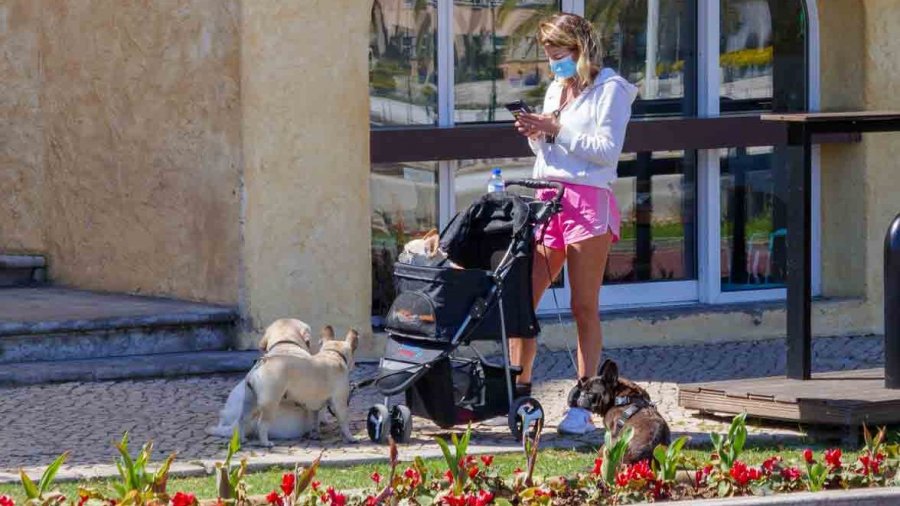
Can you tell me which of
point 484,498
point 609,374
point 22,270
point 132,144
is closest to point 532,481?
point 484,498

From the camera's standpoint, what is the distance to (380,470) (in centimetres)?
751

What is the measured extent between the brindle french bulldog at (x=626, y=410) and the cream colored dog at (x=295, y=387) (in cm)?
109

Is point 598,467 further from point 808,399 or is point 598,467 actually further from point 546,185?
point 808,399

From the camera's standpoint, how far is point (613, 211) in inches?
333

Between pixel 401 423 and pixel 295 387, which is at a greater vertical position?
pixel 295 387

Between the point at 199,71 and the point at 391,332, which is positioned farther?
the point at 199,71

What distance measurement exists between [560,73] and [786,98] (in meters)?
4.08

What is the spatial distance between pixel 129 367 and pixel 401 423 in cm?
212

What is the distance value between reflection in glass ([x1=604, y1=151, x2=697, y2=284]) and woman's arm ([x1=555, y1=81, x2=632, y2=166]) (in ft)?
10.7

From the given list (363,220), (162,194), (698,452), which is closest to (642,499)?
(698,452)

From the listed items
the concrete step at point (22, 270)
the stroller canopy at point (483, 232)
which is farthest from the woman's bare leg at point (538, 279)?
the concrete step at point (22, 270)

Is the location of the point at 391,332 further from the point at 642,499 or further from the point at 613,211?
the point at 642,499

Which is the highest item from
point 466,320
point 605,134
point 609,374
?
point 605,134

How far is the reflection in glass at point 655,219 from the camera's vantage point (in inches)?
453
